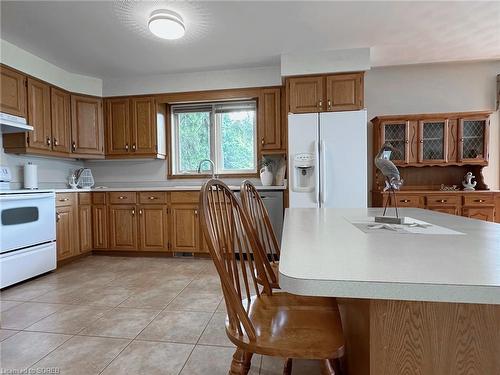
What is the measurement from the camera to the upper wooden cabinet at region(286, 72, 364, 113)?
3150mm

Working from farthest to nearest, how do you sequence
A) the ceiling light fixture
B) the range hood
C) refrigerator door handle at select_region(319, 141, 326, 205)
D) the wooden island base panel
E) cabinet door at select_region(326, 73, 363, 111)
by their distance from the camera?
1. cabinet door at select_region(326, 73, 363, 111)
2. refrigerator door handle at select_region(319, 141, 326, 205)
3. the range hood
4. the ceiling light fixture
5. the wooden island base panel

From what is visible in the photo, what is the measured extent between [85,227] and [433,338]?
3941mm

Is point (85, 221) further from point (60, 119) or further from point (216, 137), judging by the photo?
point (216, 137)

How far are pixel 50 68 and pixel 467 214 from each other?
534 cm

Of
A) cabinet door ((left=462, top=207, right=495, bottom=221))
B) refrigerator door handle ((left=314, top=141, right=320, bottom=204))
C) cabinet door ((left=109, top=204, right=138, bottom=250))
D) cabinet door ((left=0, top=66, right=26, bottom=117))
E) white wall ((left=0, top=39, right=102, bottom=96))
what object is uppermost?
white wall ((left=0, top=39, right=102, bottom=96))

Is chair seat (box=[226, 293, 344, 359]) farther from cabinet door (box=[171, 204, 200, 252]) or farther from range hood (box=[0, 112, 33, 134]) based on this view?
range hood (box=[0, 112, 33, 134])

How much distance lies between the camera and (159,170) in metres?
4.15

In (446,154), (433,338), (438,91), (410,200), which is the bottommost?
(433,338)

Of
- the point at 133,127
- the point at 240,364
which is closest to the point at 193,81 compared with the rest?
the point at 133,127

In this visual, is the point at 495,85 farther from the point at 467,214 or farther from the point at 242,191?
the point at 242,191

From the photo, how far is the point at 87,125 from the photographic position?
12.4 ft

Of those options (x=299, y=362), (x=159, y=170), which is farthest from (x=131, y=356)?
(x=159, y=170)

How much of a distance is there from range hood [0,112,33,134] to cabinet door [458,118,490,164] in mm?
4916

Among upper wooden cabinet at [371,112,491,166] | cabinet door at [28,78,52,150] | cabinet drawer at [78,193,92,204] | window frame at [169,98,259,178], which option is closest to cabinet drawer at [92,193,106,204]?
cabinet drawer at [78,193,92,204]
